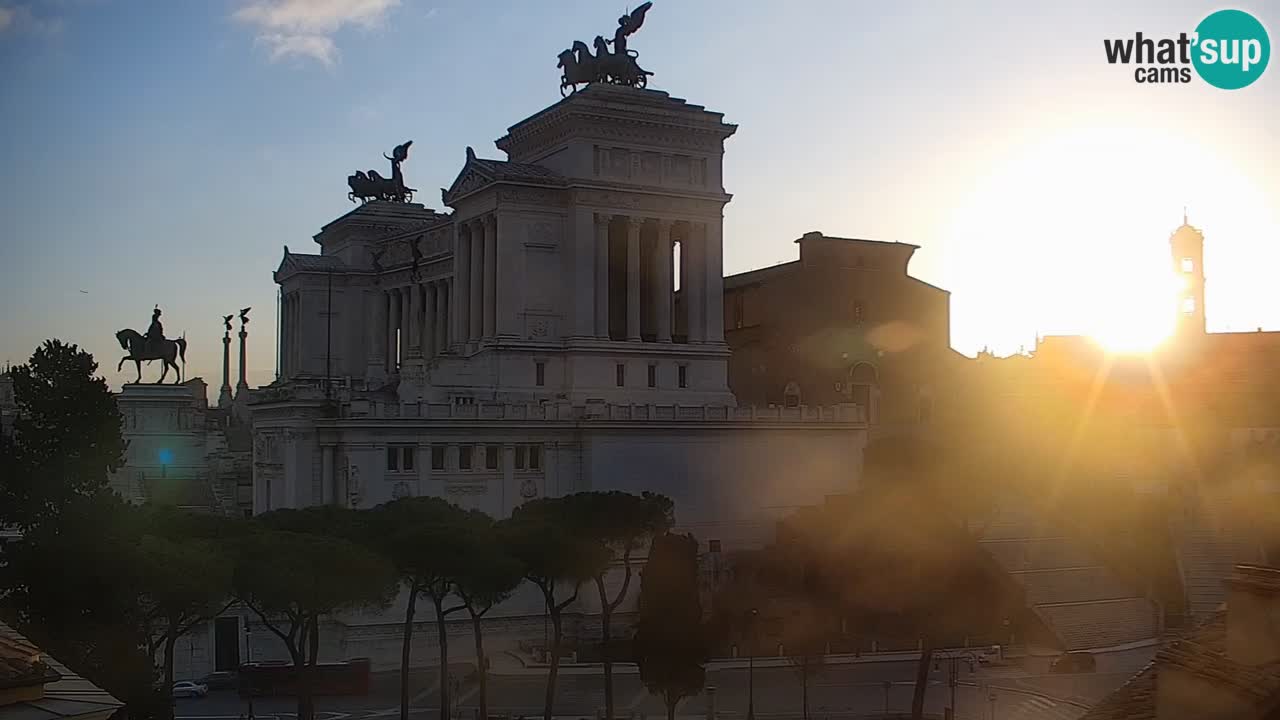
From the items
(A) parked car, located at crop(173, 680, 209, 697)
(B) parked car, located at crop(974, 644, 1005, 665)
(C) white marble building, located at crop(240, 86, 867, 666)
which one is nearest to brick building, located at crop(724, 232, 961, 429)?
(C) white marble building, located at crop(240, 86, 867, 666)

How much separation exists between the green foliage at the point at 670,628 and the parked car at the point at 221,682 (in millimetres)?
15248

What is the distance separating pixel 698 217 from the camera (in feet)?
226

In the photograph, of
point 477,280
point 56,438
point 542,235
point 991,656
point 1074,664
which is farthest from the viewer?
point 477,280

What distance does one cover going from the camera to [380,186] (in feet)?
302

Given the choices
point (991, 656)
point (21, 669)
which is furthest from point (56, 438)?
point (991, 656)

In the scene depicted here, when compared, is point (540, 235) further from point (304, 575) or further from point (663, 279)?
point (304, 575)

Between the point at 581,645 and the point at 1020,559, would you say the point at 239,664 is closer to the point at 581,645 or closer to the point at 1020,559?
the point at 581,645

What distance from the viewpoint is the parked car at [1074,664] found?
52.6 metres

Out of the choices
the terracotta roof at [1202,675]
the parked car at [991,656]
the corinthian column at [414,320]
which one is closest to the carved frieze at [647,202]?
the corinthian column at [414,320]

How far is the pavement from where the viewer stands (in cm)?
4494

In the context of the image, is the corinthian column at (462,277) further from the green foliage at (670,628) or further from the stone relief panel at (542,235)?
the green foliage at (670,628)

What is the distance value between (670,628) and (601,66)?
3520 cm

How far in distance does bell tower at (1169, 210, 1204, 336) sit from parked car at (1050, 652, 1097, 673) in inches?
1565

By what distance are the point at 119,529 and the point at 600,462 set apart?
2743cm
